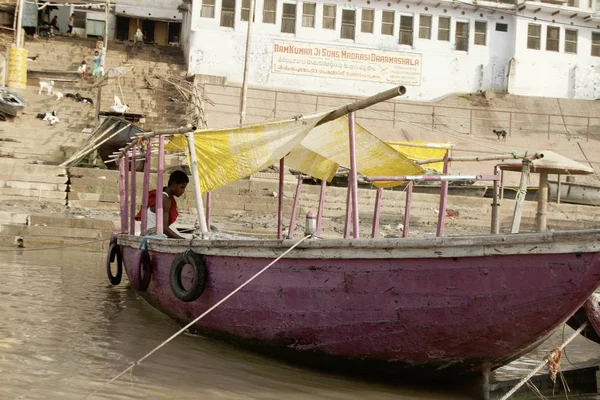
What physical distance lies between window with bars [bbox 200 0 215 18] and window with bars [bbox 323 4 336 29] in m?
4.81

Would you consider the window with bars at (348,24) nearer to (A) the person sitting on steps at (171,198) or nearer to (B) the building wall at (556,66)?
(B) the building wall at (556,66)

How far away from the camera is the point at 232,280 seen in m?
6.19

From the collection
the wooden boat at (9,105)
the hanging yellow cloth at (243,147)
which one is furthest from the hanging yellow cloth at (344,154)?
the wooden boat at (9,105)

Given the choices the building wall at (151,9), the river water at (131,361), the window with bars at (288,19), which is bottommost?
the river water at (131,361)

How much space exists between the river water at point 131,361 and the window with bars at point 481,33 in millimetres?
24925

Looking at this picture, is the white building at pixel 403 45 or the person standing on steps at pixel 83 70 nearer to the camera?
the person standing on steps at pixel 83 70

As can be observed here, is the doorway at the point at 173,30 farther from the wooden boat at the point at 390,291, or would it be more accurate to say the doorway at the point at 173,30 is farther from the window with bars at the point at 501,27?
the wooden boat at the point at 390,291

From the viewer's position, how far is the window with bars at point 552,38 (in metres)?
32.2

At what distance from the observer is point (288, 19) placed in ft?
98.6

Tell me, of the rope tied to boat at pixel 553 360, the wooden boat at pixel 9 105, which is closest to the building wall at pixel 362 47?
the wooden boat at pixel 9 105

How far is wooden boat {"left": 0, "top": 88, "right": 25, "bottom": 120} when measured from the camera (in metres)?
21.1

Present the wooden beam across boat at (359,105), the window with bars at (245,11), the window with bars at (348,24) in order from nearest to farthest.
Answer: the wooden beam across boat at (359,105) → the window with bars at (245,11) → the window with bars at (348,24)

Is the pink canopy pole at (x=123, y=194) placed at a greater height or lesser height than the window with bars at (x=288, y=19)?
lesser

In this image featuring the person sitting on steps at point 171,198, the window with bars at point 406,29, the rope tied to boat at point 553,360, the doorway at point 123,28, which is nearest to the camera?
the rope tied to boat at point 553,360
